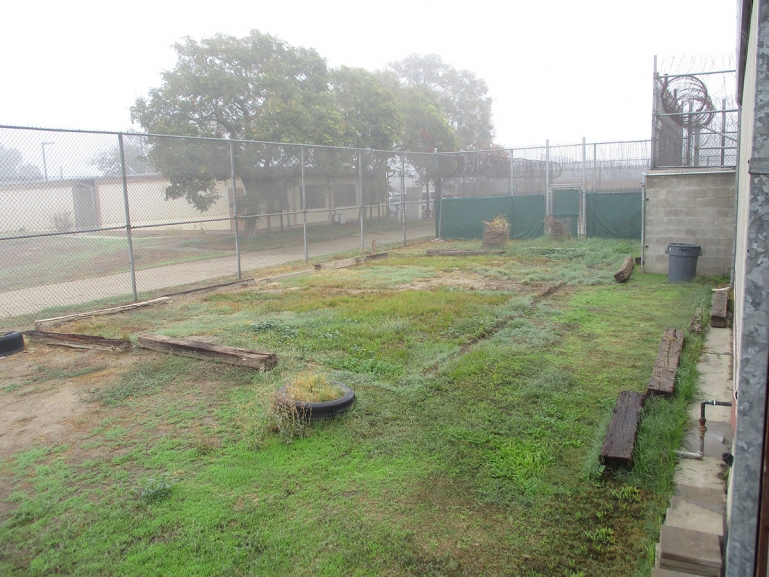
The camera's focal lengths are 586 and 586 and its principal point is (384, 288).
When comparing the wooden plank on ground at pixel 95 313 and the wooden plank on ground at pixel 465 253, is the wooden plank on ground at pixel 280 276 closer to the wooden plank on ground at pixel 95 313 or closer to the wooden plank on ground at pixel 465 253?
the wooden plank on ground at pixel 95 313

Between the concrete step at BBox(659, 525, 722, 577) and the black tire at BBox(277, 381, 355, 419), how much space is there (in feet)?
8.07

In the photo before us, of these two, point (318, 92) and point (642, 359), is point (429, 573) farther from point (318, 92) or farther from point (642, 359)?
point (318, 92)

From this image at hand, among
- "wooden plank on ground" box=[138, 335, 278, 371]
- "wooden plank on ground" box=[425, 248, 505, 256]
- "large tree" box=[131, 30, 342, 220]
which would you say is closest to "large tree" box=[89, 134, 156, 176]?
"wooden plank on ground" box=[138, 335, 278, 371]

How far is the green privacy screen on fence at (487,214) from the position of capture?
61.7ft

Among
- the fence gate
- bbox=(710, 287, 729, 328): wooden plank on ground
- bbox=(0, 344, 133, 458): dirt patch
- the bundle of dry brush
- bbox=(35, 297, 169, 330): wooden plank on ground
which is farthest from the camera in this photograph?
the fence gate

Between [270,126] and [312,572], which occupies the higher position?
[270,126]

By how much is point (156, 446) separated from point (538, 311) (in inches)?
230

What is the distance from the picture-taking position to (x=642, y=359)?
6102 mm

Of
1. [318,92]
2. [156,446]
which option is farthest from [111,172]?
[318,92]

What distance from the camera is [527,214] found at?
744 inches

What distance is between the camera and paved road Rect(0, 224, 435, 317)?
10.2 meters

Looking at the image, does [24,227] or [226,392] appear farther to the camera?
[24,227]

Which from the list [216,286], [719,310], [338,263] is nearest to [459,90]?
[338,263]

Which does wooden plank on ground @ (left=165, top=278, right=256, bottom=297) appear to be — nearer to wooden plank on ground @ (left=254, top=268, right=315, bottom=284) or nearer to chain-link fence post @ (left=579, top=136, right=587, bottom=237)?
wooden plank on ground @ (left=254, top=268, right=315, bottom=284)
